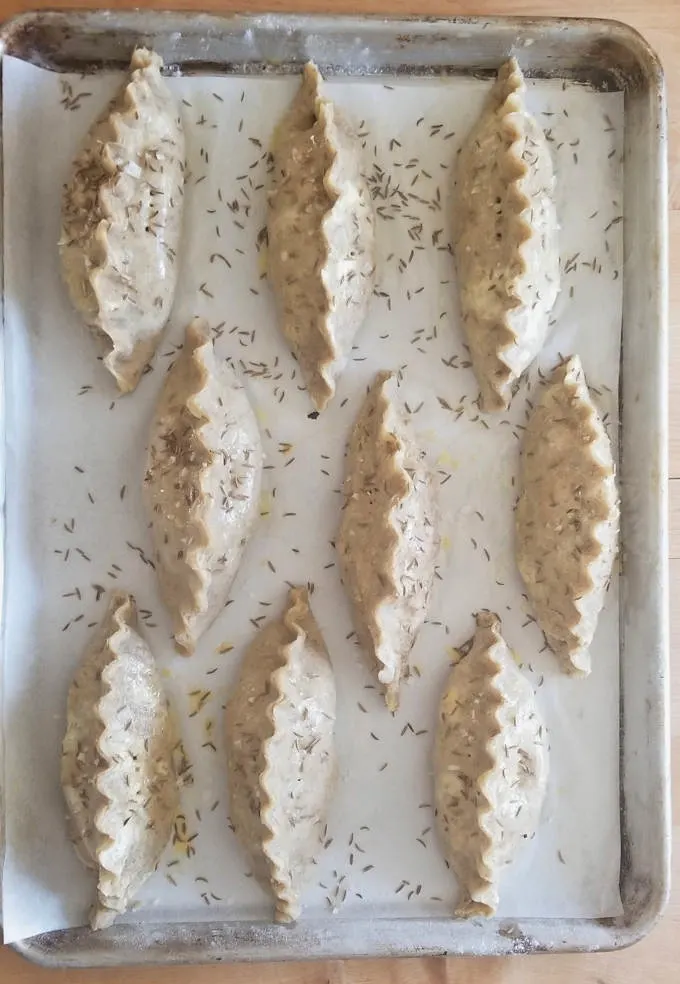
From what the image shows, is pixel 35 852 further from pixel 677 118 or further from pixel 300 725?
pixel 677 118

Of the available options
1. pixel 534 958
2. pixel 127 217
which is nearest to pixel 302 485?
pixel 127 217

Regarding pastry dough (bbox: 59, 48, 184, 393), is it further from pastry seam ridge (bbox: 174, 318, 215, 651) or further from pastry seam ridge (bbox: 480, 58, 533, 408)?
pastry seam ridge (bbox: 480, 58, 533, 408)

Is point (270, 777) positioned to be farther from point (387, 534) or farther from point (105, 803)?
point (387, 534)

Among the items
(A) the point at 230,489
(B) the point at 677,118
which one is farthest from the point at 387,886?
(B) the point at 677,118

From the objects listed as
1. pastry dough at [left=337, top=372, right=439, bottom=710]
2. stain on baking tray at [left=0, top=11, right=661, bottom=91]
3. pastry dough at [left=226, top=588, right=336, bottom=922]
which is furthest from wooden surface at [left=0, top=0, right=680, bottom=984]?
pastry dough at [left=337, top=372, right=439, bottom=710]

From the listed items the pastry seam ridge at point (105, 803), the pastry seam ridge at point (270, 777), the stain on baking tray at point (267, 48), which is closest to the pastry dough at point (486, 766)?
the pastry seam ridge at point (270, 777)
